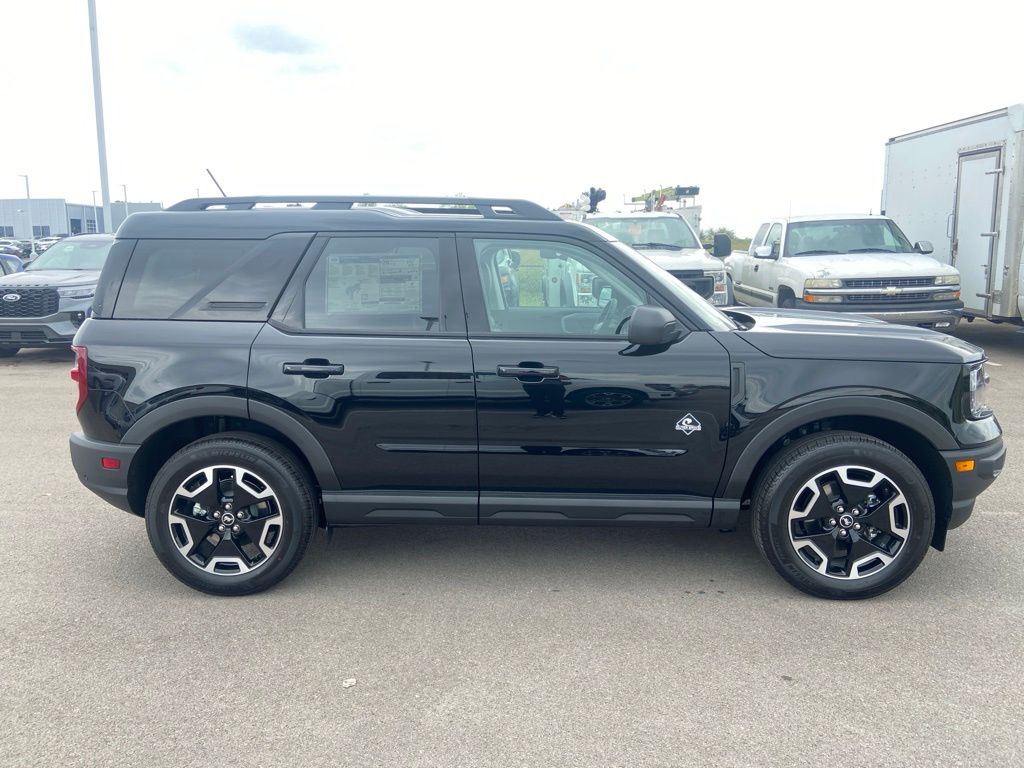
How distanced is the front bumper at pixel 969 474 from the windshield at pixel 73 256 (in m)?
12.1

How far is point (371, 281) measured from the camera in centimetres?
420

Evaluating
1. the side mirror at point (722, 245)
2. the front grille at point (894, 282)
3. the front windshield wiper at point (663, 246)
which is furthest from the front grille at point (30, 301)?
the front grille at point (894, 282)

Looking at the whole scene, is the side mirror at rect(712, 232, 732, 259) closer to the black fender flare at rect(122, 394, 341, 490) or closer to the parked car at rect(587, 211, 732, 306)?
the parked car at rect(587, 211, 732, 306)

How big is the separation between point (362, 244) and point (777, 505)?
2281mm

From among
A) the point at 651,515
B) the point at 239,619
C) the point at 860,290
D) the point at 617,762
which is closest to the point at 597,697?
the point at 617,762

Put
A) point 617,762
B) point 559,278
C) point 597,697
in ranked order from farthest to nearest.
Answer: point 559,278
point 597,697
point 617,762

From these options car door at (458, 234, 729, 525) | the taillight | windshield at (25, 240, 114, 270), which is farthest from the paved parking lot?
windshield at (25, 240, 114, 270)

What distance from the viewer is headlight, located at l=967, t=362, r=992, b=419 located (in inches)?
160

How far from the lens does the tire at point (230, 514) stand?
4066 mm

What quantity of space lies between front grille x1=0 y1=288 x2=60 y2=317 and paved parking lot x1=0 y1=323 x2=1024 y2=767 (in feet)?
23.9

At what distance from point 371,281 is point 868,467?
2444mm

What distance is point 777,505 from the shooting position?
3.99 metres

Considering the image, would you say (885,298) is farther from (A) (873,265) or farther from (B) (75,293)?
(B) (75,293)

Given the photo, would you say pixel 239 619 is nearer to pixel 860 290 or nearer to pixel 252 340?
pixel 252 340
